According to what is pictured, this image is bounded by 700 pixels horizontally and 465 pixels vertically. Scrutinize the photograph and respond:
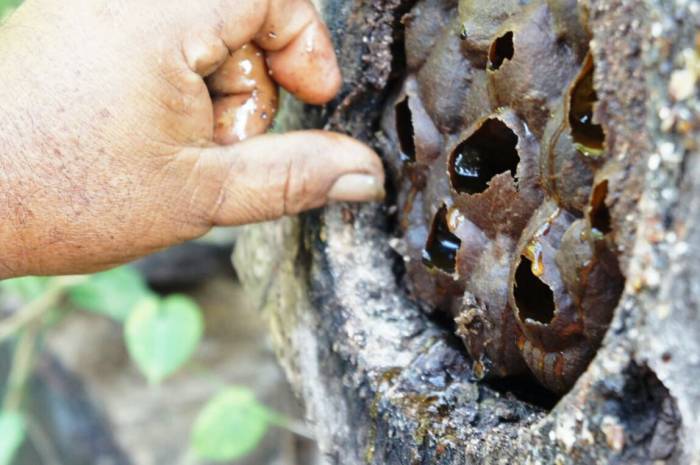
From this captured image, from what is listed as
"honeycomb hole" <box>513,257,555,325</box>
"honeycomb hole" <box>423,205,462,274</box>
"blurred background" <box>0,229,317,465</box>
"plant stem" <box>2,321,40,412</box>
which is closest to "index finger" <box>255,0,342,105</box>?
"honeycomb hole" <box>423,205,462,274</box>

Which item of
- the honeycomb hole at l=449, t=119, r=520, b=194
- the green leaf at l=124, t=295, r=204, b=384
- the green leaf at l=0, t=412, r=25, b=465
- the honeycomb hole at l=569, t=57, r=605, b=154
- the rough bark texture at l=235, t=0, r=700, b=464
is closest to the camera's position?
the rough bark texture at l=235, t=0, r=700, b=464

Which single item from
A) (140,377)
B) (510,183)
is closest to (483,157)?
(510,183)

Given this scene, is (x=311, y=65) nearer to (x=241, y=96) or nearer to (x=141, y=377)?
(x=241, y=96)

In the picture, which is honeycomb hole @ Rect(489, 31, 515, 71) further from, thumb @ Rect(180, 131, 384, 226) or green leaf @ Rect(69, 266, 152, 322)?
green leaf @ Rect(69, 266, 152, 322)

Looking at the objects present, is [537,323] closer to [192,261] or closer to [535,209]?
[535,209]

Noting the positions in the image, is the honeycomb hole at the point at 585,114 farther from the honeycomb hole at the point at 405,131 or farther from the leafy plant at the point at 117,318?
the leafy plant at the point at 117,318

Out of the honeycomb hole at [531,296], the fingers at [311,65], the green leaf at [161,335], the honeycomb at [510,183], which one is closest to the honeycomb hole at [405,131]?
the honeycomb at [510,183]
